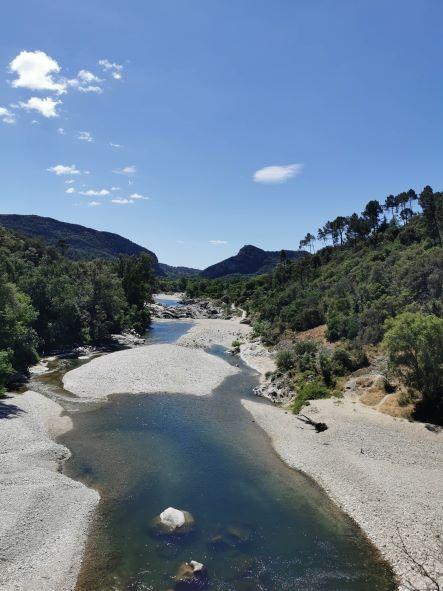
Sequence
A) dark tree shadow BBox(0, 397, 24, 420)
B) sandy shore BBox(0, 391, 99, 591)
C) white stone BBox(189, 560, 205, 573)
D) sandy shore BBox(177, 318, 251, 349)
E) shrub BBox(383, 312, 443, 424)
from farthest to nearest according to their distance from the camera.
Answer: sandy shore BBox(177, 318, 251, 349) → dark tree shadow BBox(0, 397, 24, 420) → shrub BBox(383, 312, 443, 424) → white stone BBox(189, 560, 205, 573) → sandy shore BBox(0, 391, 99, 591)

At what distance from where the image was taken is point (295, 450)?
34.8m

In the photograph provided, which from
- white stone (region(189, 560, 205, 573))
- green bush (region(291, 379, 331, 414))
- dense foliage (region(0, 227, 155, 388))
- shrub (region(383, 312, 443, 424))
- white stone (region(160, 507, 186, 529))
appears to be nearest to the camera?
white stone (region(189, 560, 205, 573))

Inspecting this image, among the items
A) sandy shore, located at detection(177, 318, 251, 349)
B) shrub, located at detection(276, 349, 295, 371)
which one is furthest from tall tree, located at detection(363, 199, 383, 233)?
shrub, located at detection(276, 349, 295, 371)

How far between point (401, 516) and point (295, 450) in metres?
11.1

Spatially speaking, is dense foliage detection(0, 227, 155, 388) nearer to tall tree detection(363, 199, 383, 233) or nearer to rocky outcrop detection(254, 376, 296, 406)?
rocky outcrop detection(254, 376, 296, 406)

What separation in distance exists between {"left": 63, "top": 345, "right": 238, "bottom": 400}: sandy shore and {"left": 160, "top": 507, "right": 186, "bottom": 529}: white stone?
2504 centimetres

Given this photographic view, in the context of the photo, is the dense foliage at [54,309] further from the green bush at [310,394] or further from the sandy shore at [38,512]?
the green bush at [310,394]

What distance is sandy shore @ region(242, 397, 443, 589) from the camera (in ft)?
74.9

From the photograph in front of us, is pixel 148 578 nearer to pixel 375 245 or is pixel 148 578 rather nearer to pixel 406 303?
pixel 406 303

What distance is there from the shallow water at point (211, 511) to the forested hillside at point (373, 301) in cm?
1522

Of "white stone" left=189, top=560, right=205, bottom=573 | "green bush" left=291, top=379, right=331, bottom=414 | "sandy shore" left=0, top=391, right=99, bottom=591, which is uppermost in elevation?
"green bush" left=291, top=379, right=331, bottom=414

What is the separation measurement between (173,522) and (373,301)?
177 ft

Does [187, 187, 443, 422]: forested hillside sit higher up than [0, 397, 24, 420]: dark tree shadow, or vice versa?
[187, 187, 443, 422]: forested hillside

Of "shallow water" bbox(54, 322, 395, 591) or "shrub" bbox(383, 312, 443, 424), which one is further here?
"shrub" bbox(383, 312, 443, 424)
